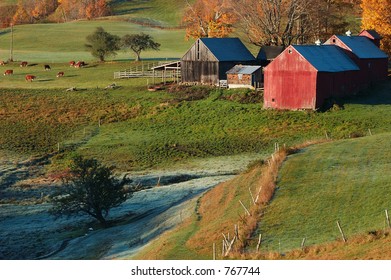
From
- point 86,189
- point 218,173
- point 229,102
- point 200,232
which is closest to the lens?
point 200,232

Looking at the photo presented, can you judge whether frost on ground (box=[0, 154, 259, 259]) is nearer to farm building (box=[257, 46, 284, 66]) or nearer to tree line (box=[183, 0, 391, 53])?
farm building (box=[257, 46, 284, 66])

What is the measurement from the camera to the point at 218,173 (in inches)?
2322

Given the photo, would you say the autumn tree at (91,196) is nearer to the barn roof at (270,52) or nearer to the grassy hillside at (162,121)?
the grassy hillside at (162,121)

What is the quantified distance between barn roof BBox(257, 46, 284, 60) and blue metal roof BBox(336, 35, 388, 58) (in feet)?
26.7

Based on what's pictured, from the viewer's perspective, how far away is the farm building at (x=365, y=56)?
8012cm

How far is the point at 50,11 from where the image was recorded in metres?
196

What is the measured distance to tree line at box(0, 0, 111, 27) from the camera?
596ft

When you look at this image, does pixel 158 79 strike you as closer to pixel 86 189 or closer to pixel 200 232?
pixel 86 189

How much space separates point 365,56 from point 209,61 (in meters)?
15.0

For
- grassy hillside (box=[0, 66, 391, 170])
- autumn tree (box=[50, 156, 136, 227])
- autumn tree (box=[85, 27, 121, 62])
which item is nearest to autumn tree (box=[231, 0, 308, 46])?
grassy hillside (box=[0, 66, 391, 170])

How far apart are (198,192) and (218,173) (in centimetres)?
781

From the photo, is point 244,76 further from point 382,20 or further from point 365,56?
point 382,20

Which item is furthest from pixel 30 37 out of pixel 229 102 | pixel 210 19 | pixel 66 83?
pixel 229 102

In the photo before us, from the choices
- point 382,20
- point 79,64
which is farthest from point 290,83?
point 79,64
